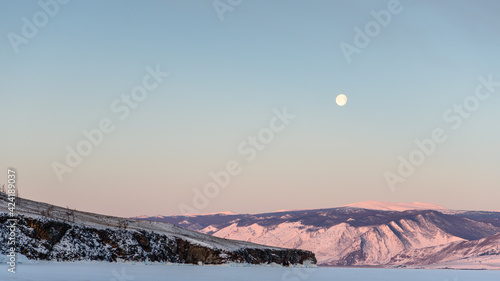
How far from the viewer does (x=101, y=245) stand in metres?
163

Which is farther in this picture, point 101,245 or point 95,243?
point 101,245

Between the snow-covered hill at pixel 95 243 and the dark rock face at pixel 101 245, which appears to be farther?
the snow-covered hill at pixel 95 243

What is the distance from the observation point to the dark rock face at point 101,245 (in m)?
145

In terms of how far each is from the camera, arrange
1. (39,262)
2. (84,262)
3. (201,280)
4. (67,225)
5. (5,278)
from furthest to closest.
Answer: (67,225)
(84,262)
(39,262)
(201,280)
(5,278)

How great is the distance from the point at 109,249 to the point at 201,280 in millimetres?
71575

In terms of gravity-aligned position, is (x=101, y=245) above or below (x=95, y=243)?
below

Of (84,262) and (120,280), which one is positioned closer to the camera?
(120,280)

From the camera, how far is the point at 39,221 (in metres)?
152

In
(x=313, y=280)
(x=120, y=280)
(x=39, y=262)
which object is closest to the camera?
(x=120, y=280)

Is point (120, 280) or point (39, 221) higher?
point (39, 221)

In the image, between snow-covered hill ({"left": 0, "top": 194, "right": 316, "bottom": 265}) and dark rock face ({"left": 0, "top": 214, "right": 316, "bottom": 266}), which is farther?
snow-covered hill ({"left": 0, "top": 194, "right": 316, "bottom": 265})

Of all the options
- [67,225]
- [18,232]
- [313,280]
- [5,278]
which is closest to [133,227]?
[67,225]

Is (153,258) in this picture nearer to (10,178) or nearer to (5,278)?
(10,178)

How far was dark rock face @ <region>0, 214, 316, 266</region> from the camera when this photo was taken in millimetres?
145125
